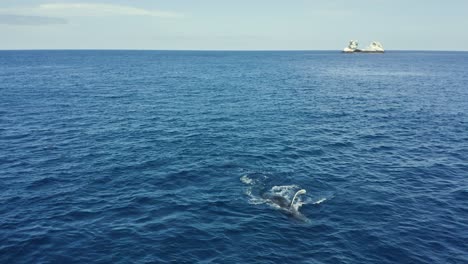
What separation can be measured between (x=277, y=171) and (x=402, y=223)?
51.4ft

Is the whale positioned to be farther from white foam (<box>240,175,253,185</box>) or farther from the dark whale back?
white foam (<box>240,175,253,185</box>)

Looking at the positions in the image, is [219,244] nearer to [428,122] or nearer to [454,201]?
[454,201]

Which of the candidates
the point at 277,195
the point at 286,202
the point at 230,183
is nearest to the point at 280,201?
the point at 286,202

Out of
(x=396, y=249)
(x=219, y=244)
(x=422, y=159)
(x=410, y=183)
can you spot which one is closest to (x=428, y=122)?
(x=422, y=159)

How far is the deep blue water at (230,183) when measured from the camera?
1045 inches

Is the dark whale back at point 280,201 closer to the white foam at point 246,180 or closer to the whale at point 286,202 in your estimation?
the whale at point 286,202

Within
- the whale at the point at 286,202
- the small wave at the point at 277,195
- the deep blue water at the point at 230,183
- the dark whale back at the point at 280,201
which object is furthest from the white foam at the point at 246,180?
the dark whale back at the point at 280,201

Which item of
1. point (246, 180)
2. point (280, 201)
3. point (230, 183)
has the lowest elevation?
point (280, 201)

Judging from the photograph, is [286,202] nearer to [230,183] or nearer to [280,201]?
[280,201]

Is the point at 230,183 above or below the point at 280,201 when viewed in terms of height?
above

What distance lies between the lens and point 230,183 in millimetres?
38312

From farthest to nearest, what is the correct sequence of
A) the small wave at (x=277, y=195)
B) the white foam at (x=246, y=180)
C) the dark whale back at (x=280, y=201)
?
1. the white foam at (x=246, y=180)
2. the dark whale back at (x=280, y=201)
3. the small wave at (x=277, y=195)

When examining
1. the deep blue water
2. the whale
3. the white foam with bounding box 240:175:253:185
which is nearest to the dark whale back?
the whale

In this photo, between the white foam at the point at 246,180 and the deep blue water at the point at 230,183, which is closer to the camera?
the deep blue water at the point at 230,183
